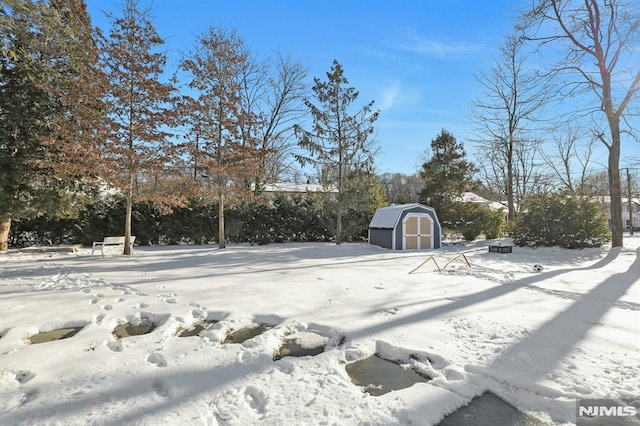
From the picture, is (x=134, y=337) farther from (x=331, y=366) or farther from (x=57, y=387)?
(x=331, y=366)

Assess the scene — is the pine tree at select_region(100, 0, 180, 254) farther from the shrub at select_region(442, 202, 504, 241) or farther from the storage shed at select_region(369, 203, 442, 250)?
the shrub at select_region(442, 202, 504, 241)

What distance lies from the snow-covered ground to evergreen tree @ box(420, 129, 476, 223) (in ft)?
41.9

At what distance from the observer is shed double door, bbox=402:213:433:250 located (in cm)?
1486

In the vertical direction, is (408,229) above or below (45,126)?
below

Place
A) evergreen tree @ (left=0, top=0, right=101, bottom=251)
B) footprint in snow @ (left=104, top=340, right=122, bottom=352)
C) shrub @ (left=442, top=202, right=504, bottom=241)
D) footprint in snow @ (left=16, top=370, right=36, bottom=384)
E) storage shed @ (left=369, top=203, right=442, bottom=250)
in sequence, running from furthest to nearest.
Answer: shrub @ (left=442, top=202, right=504, bottom=241), storage shed @ (left=369, top=203, right=442, bottom=250), evergreen tree @ (left=0, top=0, right=101, bottom=251), footprint in snow @ (left=104, top=340, right=122, bottom=352), footprint in snow @ (left=16, top=370, right=36, bottom=384)

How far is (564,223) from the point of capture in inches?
525

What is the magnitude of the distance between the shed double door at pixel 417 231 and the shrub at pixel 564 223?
3.80 metres

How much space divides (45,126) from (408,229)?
46.2 ft

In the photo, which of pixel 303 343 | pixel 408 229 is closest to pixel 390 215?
pixel 408 229

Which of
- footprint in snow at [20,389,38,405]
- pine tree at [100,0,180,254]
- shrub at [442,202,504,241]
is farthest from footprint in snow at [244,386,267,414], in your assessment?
shrub at [442,202,504,241]

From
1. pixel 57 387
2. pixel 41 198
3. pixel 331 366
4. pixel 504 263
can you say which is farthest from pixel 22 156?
pixel 504 263

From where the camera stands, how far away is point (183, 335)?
384 cm

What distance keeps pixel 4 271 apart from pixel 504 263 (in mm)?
13089

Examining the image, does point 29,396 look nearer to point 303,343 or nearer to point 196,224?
point 303,343
